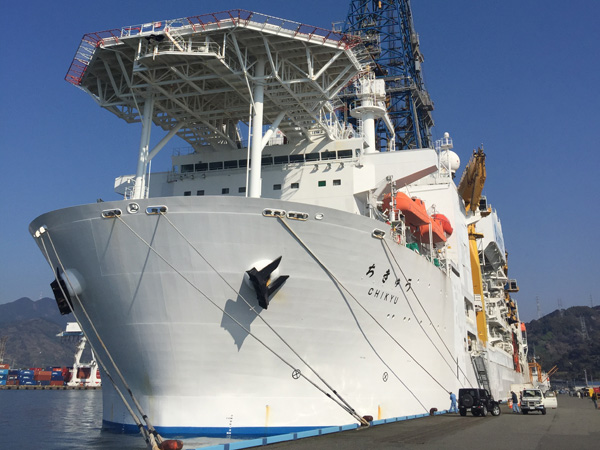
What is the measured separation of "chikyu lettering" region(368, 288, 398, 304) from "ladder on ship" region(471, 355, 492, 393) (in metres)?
Result: 11.6

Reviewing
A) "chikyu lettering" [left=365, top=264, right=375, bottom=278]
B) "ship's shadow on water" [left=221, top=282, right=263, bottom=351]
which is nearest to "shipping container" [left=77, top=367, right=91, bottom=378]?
"ship's shadow on water" [left=221, top=282, right=263, bottom=351]

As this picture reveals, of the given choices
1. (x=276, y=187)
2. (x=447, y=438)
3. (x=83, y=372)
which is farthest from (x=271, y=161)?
(x=83, y=372)

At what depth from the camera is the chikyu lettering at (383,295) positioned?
1504 centimetres

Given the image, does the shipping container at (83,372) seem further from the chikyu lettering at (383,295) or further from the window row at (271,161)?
the chikyu lettering at (383,295)

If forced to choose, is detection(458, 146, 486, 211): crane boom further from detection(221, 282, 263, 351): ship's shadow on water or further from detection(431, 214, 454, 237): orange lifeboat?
detection(221, 282, 263, 351): ship's shadow on water

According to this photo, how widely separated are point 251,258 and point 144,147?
6488 millimetres

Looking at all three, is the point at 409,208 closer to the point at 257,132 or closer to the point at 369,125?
the point at 257,132

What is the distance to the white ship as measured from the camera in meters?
13.0

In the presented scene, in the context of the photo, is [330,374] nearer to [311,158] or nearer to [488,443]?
[488,443]

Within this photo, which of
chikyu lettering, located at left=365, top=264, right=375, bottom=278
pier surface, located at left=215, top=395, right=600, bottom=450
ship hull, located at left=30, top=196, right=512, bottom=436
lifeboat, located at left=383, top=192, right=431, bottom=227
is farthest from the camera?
lifeboat, located at left=383, top=192, right=431, bottom=227

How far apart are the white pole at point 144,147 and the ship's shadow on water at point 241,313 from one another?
5.65m

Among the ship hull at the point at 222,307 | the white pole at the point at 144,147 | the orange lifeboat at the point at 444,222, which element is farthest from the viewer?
the orange lifeboat at the point at 444,222

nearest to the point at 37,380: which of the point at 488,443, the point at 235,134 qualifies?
the point at 235,134

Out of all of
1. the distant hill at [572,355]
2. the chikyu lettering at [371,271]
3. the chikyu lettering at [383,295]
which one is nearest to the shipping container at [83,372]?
the chikyu lettering at [383,295]
